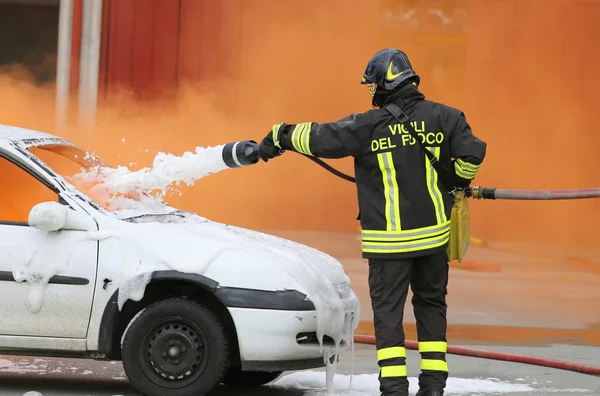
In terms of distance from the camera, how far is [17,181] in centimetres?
639

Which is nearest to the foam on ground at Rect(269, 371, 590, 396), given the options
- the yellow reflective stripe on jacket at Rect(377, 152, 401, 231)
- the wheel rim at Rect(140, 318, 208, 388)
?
the wheel rim at Rect(140, 318, 208, 388)

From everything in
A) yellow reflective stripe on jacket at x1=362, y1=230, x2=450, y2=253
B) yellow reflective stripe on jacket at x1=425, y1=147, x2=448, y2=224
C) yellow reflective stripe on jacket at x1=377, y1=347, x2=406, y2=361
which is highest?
yellow reflective stripe on jacket at x1=425, y1=147, x2=448, y2=224

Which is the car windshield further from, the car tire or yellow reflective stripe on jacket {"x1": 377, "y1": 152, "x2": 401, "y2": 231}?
yellow reflective stripe on jacket {"x1": 377, "y1": 152, "x2": 401, "y2": 231}

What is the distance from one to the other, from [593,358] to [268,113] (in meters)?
5.19

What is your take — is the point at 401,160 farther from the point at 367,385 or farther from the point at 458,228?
the point at 367,385

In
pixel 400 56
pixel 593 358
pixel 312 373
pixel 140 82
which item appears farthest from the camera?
pixel 140 82

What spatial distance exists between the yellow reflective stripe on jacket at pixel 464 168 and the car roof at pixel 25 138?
2443mm

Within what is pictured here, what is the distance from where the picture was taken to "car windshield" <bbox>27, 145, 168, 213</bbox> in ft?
21.4

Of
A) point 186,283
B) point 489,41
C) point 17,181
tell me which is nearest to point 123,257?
point 186,283

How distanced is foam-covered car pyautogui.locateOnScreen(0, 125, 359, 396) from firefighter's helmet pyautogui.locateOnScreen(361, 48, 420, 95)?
109cm

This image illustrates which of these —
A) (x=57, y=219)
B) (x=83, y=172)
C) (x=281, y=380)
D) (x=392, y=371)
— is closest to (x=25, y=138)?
(x=83, y=172)

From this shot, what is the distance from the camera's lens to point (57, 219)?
6.11m

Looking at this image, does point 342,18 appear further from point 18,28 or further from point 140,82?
point 18,28

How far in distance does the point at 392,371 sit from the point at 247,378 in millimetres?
1290
